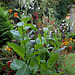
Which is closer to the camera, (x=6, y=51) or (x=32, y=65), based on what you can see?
(x=32, y=65)

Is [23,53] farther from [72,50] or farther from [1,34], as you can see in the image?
[72,50]

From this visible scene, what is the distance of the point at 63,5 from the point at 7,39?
524cm

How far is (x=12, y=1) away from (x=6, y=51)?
3709mm

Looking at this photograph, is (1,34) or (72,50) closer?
(1,34)

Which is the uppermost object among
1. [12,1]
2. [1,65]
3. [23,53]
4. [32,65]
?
[12,1]

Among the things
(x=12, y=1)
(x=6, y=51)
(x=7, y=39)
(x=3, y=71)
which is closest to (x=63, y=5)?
(x=12, y=1)

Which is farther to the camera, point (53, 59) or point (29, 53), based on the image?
point (29, 53)

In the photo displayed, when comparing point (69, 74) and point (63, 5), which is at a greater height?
point (63, 5)

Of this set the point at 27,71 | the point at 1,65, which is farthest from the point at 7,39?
the point at 27,71

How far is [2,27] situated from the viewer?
3.09 m

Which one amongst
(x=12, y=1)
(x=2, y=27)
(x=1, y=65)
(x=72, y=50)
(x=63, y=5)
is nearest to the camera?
(x=1, y=65)

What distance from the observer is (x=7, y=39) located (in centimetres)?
320

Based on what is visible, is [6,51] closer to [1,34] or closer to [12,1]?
[1,34]

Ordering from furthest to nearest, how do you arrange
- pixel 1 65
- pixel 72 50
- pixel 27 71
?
pixel 72 50 < pixel 1 65 < pixel 27 71
